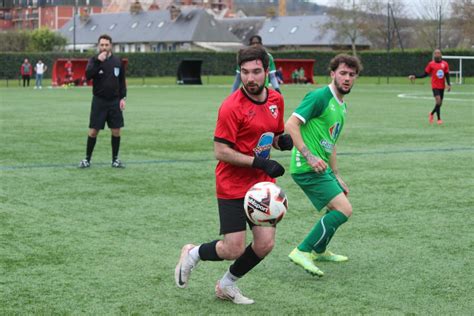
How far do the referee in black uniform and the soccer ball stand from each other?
310 inches

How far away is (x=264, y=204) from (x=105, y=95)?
320 inches

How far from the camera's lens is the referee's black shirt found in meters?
13.4

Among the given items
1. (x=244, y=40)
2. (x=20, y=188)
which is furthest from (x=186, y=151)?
(x=244, y=40)

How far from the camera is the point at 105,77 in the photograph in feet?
44.1

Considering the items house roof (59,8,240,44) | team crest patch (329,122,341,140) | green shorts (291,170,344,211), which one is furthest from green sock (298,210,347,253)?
house roof (59,8,240,44)

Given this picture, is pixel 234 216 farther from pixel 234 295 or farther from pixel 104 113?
pixel 104 113

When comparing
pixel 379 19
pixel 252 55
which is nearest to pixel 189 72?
pixel 379 19

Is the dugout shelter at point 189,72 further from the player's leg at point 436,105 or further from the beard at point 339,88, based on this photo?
the beard at point 339,88

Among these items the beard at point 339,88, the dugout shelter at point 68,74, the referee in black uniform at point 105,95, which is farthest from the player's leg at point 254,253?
the dugout shelter at point 68,74

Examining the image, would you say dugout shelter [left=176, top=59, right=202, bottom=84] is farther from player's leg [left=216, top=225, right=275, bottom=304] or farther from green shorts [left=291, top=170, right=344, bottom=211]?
player's leg [left=216, top=225, right=275, bottom=304]

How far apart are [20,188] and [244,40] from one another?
388ft

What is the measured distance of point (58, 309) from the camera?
5930mm

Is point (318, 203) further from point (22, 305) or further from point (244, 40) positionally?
point (244, 40)

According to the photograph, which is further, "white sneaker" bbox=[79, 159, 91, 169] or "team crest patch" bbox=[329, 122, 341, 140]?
"white sneaker" bbox=[79, 159, 91, 169]
